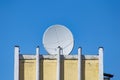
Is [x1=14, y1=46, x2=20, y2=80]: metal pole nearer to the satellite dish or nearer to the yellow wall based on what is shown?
the yellow wall

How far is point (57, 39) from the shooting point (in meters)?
21.3

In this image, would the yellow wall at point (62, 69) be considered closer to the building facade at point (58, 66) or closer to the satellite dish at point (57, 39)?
the building facade at point (58, 66)

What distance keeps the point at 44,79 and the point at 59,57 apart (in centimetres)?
141

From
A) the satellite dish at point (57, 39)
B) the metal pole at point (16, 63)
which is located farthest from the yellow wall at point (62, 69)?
the satellite dish at point (57, 39)

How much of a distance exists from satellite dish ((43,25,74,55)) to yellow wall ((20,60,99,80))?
134 centimetres

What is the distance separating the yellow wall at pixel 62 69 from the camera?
19.7 m

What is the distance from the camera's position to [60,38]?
21.4 meters

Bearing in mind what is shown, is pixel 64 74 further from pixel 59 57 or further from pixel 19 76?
pixel 19 76

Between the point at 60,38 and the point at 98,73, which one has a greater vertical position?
the point at 60,38

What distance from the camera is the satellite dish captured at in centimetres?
2109

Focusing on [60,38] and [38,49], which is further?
[60,38]

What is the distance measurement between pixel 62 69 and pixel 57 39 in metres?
2.17

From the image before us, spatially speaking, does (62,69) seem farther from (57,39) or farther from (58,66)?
(57,39)

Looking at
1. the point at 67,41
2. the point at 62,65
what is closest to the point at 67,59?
the point at 62,65
